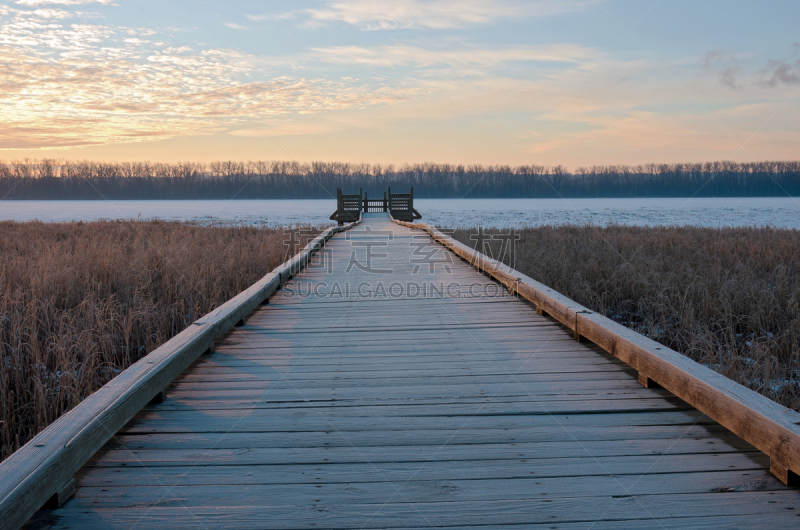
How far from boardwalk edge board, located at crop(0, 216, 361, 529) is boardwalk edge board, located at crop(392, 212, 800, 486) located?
8.30 feet

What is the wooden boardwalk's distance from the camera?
1.65 meters

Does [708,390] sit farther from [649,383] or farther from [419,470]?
[419,470]

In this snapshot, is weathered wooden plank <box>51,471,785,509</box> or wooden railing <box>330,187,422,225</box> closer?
weathered wooden plank <box>51,471,785,509</box>

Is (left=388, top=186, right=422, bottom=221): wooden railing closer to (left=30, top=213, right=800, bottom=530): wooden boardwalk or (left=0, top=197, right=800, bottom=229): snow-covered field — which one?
(left=0, top=197, right=800, bottom=229): snow-covered field

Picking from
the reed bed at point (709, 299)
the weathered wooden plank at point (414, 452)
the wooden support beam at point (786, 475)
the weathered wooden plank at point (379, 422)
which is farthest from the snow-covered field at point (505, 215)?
the wooden support beam at point (786, 475)

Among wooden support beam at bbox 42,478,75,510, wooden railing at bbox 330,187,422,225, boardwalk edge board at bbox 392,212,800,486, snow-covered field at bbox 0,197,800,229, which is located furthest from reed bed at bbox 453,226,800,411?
wooden railing at bbox 330,187,422,225

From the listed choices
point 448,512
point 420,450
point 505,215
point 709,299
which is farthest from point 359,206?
point 448,512

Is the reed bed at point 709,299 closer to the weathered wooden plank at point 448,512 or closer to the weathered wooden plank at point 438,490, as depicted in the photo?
the weathered wooden plank at point 438,490

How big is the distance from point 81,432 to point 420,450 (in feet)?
4.29

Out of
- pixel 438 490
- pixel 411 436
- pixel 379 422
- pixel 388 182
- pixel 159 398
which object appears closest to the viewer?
pixel 438 490

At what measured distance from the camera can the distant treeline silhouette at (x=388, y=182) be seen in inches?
3275

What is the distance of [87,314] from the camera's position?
479 cm

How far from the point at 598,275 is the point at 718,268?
1.86 metres

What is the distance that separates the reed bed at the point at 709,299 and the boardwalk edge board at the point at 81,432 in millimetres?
3794
